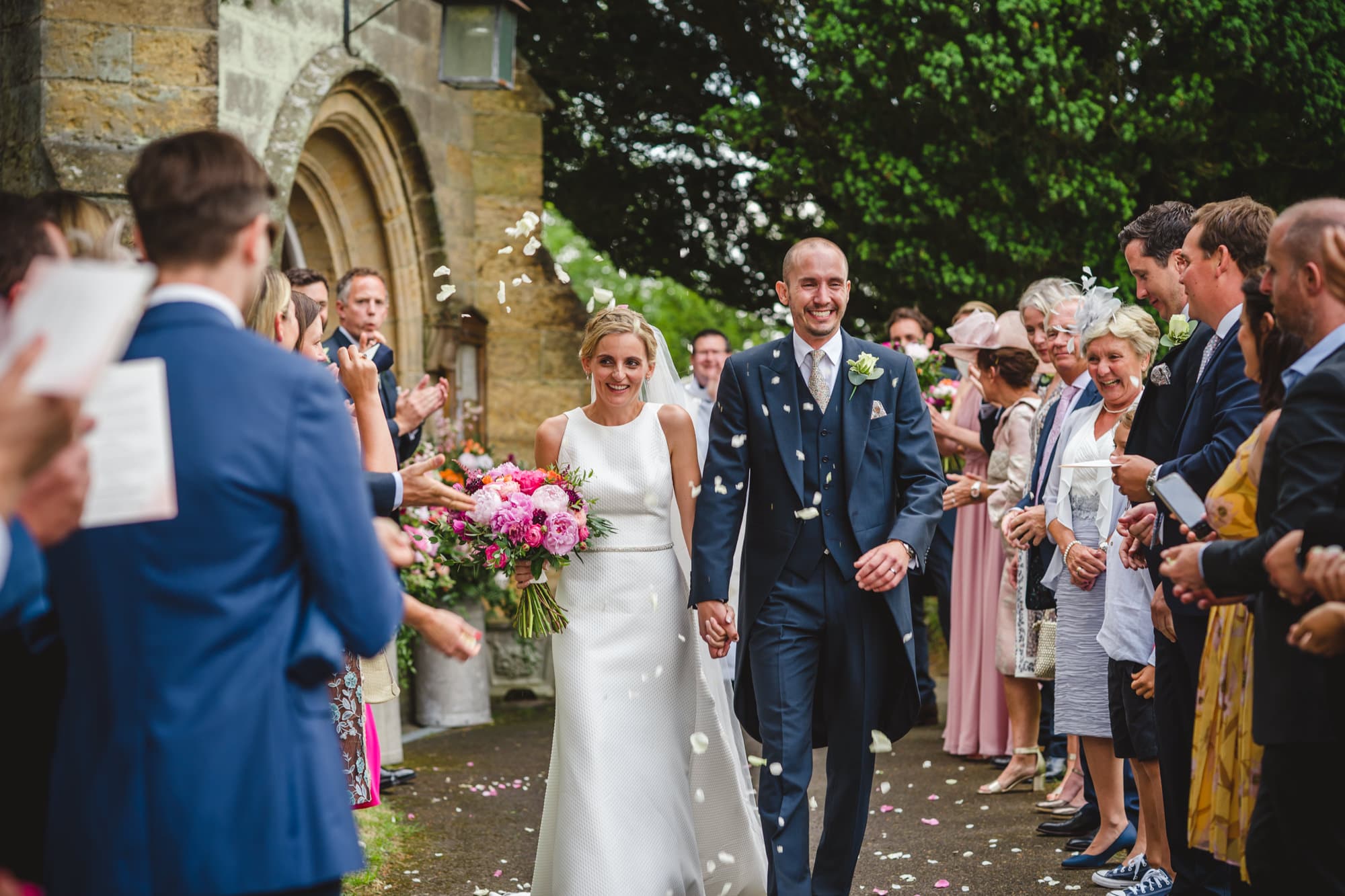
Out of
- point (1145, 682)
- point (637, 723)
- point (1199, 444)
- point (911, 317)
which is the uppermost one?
point (911, 317)

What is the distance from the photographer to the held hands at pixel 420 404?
6.91m

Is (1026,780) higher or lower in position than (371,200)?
lower

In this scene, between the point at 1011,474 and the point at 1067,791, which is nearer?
the point at 1067,791

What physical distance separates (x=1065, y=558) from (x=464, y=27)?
5716 mm

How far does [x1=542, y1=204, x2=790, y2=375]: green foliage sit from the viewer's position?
18984 millimetres

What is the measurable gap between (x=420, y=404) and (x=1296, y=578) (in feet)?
15.3

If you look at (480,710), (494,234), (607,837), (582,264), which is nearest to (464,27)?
(494,234)

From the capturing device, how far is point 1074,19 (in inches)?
493

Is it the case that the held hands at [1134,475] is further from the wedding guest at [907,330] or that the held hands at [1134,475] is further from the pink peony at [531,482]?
the wedding guest at [907,330]

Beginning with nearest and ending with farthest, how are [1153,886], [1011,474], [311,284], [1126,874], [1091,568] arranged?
[1153,886] → [1126,874] → [1091,568] → [311,284] → [1011,474]

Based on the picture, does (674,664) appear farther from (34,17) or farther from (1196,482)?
(34,17)

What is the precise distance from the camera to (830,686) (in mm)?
5262

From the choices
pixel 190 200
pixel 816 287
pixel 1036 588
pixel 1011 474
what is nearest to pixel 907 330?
pixel 1011 474

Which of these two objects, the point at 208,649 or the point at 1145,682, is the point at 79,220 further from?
the point at 1145,682
